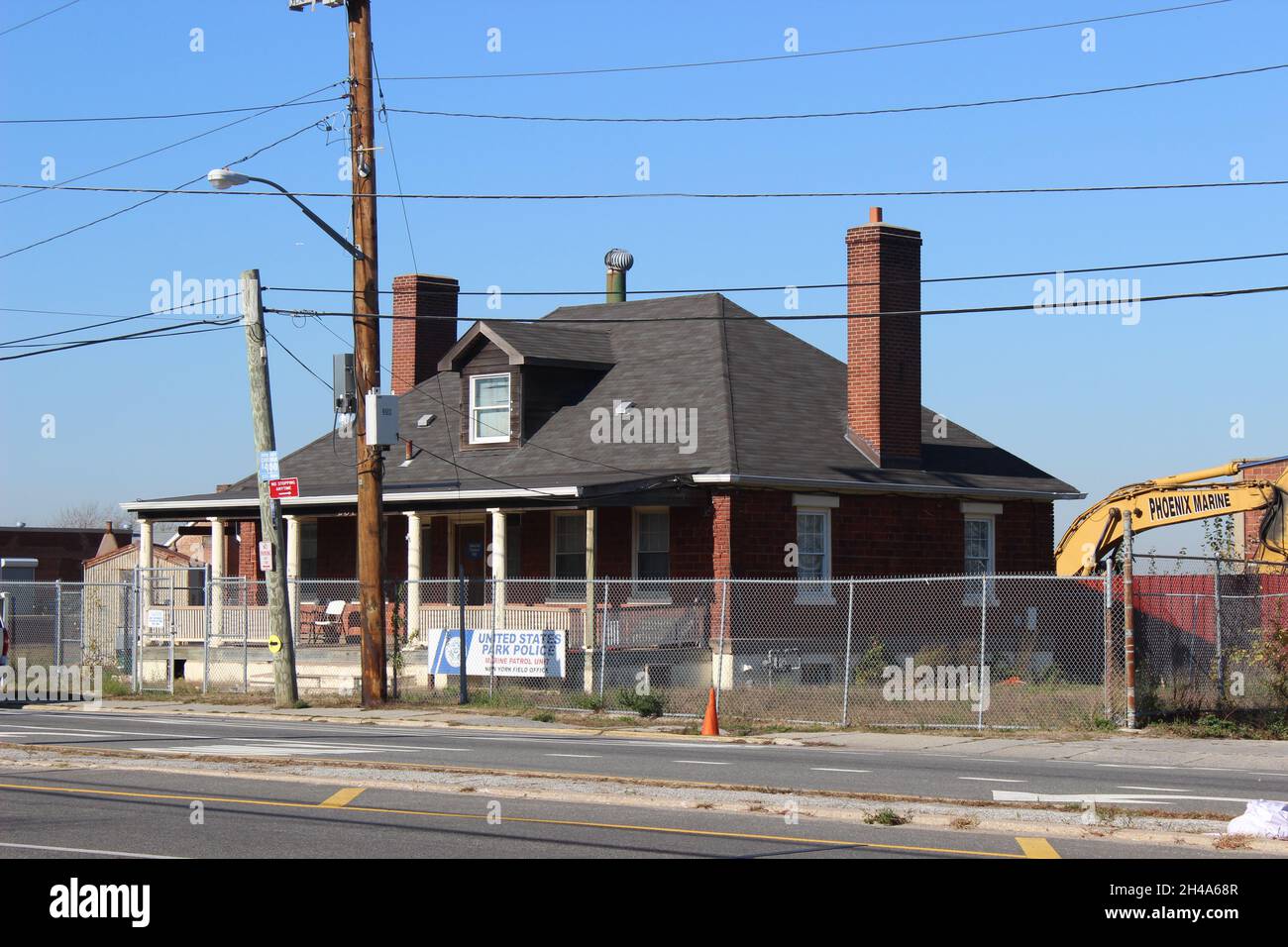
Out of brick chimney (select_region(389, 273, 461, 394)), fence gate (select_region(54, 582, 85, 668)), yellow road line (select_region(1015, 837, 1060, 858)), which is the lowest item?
fence gate (select_region(54, 582, 85, 668))

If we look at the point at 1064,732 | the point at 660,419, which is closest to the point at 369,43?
the point at 660,419

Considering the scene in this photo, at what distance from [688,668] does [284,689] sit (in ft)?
23.4

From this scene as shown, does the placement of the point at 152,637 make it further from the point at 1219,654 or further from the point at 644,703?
the point at 1219,654

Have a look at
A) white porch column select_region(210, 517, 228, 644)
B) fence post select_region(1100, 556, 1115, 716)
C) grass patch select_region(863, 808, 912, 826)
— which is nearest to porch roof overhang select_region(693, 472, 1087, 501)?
fence post select_region(1100, 556, 1115, 716)

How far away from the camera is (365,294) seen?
80.3ft

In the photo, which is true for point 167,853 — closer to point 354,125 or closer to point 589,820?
point 589,820

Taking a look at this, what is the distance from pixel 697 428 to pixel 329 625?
9048 millimetres

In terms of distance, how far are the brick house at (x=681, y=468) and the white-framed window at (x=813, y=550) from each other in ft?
0.14

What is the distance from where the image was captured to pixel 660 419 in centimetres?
3133

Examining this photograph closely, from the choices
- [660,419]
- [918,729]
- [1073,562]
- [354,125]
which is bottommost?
[918,729]

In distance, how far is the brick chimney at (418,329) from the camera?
37.9 metres

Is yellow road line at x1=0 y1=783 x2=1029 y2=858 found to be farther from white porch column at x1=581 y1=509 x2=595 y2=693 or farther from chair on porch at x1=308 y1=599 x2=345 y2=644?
chair on porch at x1=308 y1=599 x2=345 y2=644

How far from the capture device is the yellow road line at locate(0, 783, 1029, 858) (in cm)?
1048

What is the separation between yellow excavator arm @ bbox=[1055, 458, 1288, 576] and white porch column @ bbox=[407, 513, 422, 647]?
12742 millimetres
